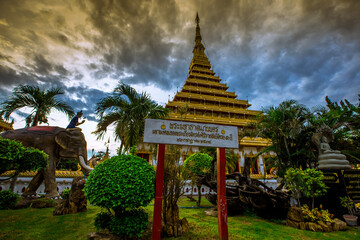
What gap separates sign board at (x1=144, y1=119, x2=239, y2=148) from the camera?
4.42 m

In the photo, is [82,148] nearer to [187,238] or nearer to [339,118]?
[187,238]

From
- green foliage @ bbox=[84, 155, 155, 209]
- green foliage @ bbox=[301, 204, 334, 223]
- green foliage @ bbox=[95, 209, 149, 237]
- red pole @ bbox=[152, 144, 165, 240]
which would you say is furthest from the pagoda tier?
green foliage @ bbox=[95, 209, 149, 237]

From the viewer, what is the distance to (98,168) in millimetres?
4184

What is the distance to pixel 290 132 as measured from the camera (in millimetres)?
8742

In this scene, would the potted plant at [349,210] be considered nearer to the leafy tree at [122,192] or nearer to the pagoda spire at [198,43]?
the leafy tree at [122,192]

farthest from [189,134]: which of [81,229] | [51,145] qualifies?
[51,145]

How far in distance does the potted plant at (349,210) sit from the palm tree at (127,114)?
27.6ft

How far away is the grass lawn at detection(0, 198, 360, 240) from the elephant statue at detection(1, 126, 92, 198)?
1.89 metres

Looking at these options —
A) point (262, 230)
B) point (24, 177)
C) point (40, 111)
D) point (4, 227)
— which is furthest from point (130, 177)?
point (24, 177)

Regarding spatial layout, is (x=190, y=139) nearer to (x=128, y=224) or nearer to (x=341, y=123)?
(x=128, y=224)

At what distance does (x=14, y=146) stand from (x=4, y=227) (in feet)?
7.42

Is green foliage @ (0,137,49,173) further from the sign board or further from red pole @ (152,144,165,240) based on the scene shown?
red pole @ (152,144,165,240)

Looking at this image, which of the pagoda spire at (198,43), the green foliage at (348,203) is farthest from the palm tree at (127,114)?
the pagoda spire at (198,43)

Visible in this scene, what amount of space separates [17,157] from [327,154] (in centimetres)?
1178
